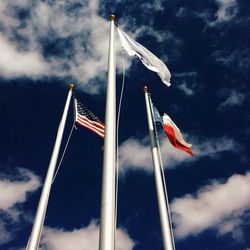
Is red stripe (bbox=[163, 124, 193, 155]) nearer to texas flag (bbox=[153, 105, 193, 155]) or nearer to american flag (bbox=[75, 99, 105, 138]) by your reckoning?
texas flag (bbox=[153, 105, 193, 155])

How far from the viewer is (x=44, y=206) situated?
11.6 meters

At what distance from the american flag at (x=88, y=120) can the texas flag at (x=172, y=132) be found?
315 cm

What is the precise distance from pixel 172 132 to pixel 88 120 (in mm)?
4369

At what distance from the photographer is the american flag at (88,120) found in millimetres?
15156

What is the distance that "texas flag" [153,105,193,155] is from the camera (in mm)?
15570

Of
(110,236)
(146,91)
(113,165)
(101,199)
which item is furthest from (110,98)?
(146,91)

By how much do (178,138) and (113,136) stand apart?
9.44 metres

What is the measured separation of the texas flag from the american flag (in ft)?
10.3

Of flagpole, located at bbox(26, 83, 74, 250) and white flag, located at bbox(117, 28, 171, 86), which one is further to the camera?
white flag, located at bbox(117, 28, 171, 86)

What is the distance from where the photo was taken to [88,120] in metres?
15.7

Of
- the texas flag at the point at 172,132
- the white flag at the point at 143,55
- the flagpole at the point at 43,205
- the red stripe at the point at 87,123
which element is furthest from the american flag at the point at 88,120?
the white flag at the point at 143,55

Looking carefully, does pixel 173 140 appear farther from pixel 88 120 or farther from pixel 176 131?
pixel 88 120

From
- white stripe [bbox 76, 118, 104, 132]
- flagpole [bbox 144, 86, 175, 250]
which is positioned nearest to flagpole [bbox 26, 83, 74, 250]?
white stripe [bbox 76, 118, 104, 132]

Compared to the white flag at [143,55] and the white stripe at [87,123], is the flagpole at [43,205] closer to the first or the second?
the white stripe at [87,123]
